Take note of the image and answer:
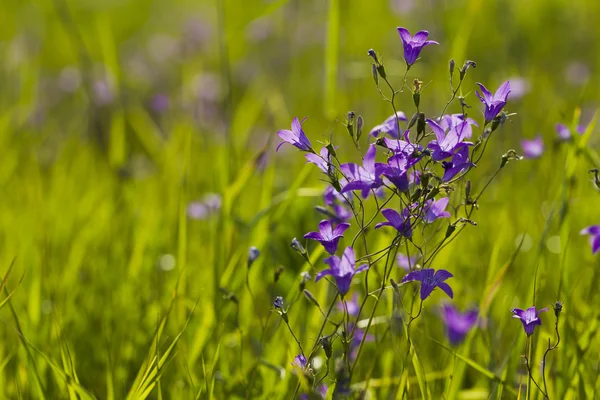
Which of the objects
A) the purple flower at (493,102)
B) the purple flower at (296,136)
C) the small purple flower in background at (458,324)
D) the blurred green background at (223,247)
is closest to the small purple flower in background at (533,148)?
the blurred green background at (223,247)

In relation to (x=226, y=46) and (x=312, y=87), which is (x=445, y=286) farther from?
(x=312, y=87)

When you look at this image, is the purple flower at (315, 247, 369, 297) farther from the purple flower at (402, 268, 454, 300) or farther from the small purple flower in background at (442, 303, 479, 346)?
the small purple flower in background at (442, 303, 479, 346)

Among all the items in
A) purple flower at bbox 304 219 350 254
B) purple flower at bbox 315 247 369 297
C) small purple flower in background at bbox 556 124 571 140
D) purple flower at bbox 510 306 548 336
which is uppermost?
small purple flower in background at bbox 556 124 571 140

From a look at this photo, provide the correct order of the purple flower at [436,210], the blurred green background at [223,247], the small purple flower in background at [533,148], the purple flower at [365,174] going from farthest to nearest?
1. the small purple flower in background at [533,148]
2. the blurred green background at [223,247]
3. the purple flower at [436,210]
4. the purple flower at [365,174]

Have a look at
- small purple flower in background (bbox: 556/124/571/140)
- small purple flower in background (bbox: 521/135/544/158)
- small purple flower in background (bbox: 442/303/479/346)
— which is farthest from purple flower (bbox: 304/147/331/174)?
small purple flower in background (bbox: 521/135/544/158)

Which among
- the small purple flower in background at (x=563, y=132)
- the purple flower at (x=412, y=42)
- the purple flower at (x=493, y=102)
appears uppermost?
the purple flower at (x=412, y=42)

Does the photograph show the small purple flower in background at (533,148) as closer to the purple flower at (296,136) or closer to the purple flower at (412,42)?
the purple flower at (412,42)
